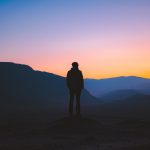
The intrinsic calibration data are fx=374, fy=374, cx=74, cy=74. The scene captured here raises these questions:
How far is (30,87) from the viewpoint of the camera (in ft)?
322

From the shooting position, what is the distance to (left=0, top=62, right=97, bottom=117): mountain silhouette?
84062 millimetres

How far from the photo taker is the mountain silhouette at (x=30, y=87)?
84.1 m

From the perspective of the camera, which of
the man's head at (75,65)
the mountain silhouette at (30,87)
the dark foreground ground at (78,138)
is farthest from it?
the mountain silhouette at (30,87)

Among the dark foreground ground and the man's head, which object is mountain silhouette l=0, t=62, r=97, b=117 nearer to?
the man's head

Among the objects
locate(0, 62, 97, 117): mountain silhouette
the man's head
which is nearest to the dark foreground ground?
the man's head

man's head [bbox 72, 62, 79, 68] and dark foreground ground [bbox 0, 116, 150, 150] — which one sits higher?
man's head [bbox 72, 62, 79, 68]

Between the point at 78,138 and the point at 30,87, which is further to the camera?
the point at 30,87

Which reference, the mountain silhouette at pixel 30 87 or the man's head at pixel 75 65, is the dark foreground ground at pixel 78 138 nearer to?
the man's head at pixel 75 65

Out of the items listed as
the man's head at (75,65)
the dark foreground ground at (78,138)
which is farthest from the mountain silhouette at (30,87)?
the dark foreground ground at (78,138)

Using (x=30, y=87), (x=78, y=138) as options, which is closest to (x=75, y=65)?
(x=78, y=138)

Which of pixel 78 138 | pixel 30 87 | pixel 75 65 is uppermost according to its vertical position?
pixel 75 65

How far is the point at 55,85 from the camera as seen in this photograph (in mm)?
114250

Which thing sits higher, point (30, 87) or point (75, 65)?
point (75, 65)

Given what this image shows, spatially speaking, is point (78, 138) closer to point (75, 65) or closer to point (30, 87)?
point (75, 65)
